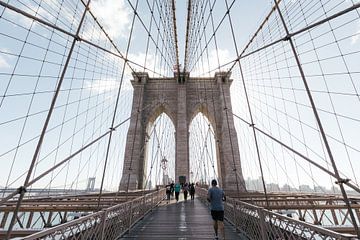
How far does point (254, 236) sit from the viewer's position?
307 cm

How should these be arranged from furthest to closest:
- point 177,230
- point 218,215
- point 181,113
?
point 181,113 → point 177,230 → point 218,215

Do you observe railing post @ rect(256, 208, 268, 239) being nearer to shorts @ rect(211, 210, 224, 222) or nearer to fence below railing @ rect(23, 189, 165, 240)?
shorts @ rect(211, 210, 224, 222)

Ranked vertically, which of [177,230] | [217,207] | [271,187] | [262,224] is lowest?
[177,230]

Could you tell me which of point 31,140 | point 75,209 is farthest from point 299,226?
point 31,140

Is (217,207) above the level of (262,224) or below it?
above

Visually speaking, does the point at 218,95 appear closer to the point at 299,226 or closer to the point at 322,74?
the point at 322,74

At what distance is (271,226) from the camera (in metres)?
Answer: 2.60

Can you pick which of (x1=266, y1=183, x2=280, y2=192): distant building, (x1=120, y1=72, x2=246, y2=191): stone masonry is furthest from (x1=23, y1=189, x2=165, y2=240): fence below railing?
(x1=120, y1=72, x2=246, y2=191): stone masonry

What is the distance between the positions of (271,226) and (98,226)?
8.43 feet

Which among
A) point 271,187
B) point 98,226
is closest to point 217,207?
point 98,226

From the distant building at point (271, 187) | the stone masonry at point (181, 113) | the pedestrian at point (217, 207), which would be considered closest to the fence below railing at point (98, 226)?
the pedestrian at point (217, 207)

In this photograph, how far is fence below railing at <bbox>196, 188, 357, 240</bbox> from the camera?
1740 mm

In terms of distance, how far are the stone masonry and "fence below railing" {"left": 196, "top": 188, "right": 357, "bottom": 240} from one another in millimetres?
11929

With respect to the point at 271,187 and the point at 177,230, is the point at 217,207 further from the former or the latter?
the point at 271,187
